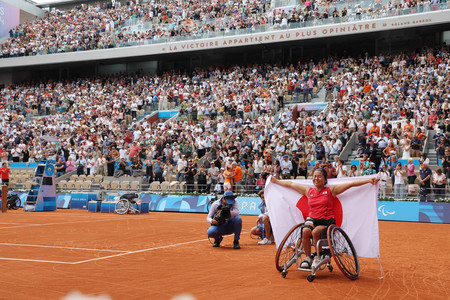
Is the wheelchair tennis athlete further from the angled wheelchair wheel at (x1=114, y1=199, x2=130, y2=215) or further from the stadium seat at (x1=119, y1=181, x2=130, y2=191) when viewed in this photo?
the stadium seat at (x1=119, y1=181, x2=130, y2=191)

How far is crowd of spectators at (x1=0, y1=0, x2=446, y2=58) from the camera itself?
36.5 meters

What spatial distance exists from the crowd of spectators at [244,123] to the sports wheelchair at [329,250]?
10.8m

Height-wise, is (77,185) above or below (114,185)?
below

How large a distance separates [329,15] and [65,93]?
24.6 metres

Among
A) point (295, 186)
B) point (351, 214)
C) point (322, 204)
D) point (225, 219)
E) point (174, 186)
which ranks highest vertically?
point (295, 186)

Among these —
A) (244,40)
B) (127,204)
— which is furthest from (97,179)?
(244,40)

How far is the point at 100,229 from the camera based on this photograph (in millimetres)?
15438

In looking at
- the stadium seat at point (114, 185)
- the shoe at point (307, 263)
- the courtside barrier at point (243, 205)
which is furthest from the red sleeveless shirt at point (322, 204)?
the stadium seat at point (114, 185)

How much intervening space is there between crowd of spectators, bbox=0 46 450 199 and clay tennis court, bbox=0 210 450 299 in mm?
8097

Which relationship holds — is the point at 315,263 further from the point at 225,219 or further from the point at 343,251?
the point at 225,219

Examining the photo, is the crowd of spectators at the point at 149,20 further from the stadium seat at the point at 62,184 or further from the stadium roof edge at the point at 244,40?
the stadium seat at the point at 62,184

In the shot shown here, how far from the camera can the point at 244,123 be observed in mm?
30266

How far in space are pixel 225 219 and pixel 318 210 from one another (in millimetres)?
3881

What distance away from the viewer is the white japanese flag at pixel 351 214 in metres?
7.82
